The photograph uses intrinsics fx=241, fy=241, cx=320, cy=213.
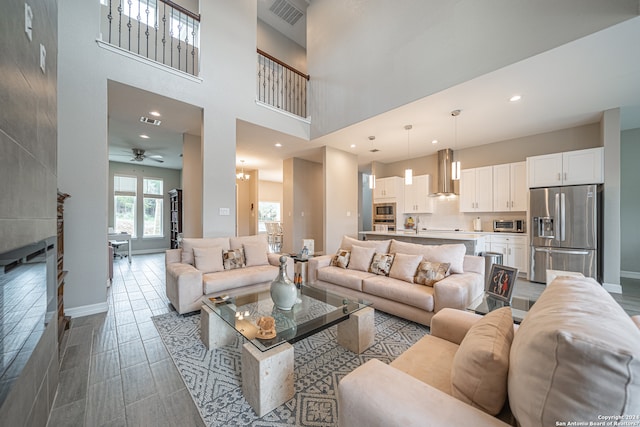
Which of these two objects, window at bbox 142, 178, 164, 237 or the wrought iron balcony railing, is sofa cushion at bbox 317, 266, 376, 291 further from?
window at bbox 142, 178, 164, 237

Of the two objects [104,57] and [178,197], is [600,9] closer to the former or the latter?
[104,57]

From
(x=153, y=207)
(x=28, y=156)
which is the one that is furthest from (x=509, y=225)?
(x=153, y=207)

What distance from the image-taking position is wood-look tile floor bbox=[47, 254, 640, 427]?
1.50 metres

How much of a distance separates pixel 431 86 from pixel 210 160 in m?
3.64

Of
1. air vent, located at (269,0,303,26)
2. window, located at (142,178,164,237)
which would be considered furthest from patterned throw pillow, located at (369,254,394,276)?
window, located at (142,178,164,237)

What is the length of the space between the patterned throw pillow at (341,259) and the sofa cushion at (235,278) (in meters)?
0.93

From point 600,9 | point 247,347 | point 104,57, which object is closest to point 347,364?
point 247,347

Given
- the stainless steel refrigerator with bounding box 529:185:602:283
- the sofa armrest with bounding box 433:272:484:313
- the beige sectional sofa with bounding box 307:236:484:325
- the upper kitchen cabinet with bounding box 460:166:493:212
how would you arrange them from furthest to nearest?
the upper kitchen cabinet with bounding box 460:166:493:212, the stainless steel refrigerator with bounding box 529:185:602:283, the beige sectional sofa with bounding box 307:236:484:325, the sofa armrest with bounding box 433:272:484:313

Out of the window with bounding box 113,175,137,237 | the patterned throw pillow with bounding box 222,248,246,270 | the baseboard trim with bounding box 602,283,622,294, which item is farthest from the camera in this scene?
the window with bounding box 113,175,137,237

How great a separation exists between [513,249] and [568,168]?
1737 millimetres

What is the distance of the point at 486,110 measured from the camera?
394cm

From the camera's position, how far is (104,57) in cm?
320

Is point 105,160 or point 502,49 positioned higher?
point 502,49

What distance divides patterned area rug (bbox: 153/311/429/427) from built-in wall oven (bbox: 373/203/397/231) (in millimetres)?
4180
